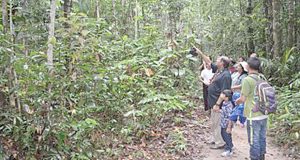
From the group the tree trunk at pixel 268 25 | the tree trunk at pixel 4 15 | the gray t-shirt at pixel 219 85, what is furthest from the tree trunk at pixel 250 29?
the tree trunk at pixel 4 15

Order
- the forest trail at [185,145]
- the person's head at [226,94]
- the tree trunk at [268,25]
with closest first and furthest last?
1. the person's head at [226,94]
2. the forest trail at [185,145]
3. the tree trunk at [268,25]

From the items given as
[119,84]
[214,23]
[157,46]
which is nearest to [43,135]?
[119,84]

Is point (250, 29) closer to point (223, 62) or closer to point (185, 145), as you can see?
point (223, 62)

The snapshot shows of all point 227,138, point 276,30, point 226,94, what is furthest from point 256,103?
point 276,30

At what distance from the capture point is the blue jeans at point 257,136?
17.4 feet

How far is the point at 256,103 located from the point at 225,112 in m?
1.17

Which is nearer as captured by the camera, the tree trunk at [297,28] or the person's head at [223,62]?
the person's head at [223,62]

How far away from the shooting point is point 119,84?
24.2 feet

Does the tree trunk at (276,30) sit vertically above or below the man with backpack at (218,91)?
above

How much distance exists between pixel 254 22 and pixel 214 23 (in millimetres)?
4572

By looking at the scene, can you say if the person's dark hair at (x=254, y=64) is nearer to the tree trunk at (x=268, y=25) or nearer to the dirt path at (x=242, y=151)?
Answer: the dirt path at (x=242, y=151)

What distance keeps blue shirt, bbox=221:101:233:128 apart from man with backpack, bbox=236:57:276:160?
90cm

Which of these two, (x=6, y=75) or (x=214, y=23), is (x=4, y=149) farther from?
(x=214, y=23)

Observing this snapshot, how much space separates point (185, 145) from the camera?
22.2 feet
